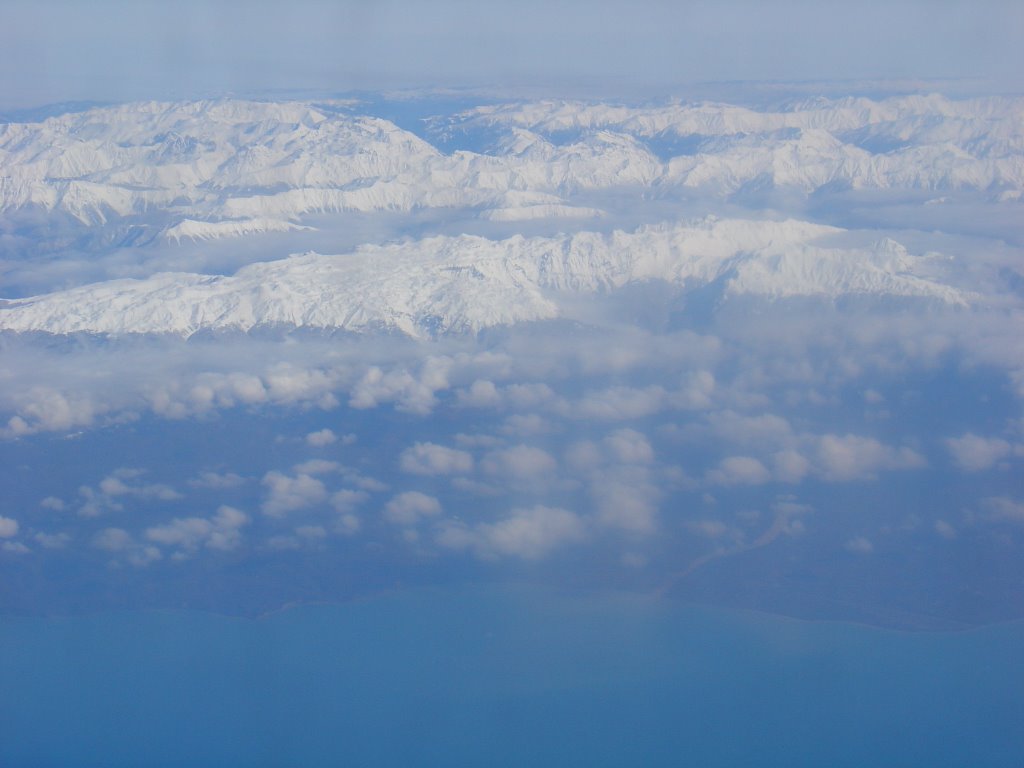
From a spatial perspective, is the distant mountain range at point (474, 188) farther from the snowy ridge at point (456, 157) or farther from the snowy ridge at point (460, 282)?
the snowy ridge at point (456, 157)

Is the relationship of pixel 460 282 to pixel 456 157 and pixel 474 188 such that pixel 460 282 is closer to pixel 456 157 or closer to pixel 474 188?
pixel 474 188

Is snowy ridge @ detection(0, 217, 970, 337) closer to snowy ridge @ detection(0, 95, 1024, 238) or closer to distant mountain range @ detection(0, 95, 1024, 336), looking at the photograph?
distant mountain range @ detection(0, 95, 1024, 336)

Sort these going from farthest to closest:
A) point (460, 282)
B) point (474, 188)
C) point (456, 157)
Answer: point (456, 157), point (474, 188), point (460, 282)

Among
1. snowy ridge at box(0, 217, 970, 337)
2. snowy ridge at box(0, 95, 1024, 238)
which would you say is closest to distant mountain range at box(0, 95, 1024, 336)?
snowy ridge at box(0, 217, 970, 337)

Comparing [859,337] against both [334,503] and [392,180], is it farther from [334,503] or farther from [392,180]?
[392,180]

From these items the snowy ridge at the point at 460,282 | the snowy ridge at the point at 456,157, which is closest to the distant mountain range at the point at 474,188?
the snowy ridge at the point at 460,282

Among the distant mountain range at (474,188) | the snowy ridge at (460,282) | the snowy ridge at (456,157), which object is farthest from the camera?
the snowy ridge at (456,157)

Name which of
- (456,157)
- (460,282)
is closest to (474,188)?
(456,157)

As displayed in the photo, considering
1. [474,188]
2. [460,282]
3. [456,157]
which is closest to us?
[460,282]
